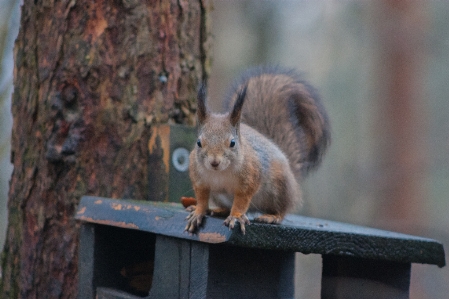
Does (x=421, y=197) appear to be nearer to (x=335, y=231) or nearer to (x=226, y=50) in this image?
(x=226, y=50)

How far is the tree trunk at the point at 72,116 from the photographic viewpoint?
7.02ft

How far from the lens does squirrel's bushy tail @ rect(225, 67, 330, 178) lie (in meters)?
2.16

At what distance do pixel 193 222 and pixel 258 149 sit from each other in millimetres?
393

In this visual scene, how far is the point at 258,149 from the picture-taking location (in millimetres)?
1749

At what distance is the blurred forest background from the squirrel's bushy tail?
1456 mm

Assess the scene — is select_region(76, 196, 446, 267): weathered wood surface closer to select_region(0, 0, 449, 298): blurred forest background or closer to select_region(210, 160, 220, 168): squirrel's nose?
select_region(210, 160, 220, 168): squirrel's nose

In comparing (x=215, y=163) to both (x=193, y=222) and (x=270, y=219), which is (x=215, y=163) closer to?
(x=193, y=222)

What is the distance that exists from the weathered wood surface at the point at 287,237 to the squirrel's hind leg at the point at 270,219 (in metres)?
0.09

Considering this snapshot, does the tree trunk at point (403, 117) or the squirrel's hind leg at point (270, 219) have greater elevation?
the tree trunk at point (403, 117)

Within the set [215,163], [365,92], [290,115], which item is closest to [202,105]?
[215,163]

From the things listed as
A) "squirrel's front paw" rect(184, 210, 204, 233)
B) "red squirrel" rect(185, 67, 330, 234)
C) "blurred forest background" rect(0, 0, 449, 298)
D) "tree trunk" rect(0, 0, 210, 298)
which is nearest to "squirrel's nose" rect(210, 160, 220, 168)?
"red squirrel" rect(185, 67, 330, 234)

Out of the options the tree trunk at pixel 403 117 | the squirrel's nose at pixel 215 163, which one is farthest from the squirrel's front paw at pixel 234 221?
the tree trunk at pixel 403 117

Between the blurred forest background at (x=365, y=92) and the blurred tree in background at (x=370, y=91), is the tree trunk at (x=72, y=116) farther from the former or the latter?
the blurred tree in background at (x=370, y=91)

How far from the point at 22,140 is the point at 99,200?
631mm
